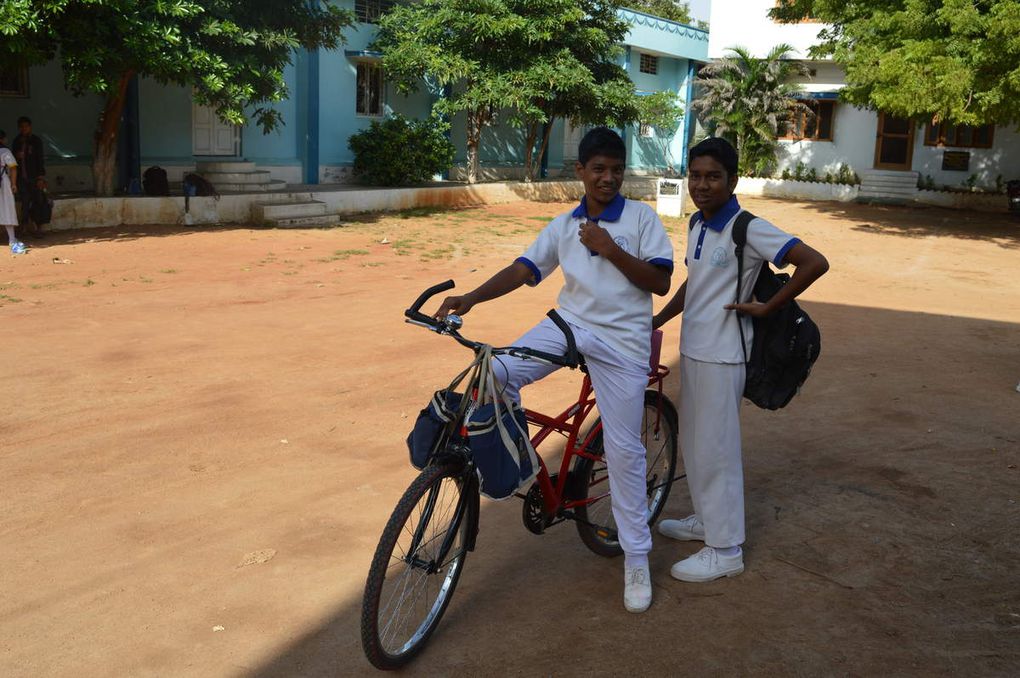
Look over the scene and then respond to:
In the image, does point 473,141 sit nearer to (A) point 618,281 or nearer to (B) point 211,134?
(B) point 211,134

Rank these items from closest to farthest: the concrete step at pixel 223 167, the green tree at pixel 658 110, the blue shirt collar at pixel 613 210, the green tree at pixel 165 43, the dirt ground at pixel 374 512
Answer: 1. the dirt ground at pixel 374 512
2. the blue shirt collar at pixel 613 210
3. the green tree at pixel 165 43
4. the concrete step at pixel 223 167
5. the green tree at pixel 658 110

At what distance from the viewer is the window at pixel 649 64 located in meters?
30.0

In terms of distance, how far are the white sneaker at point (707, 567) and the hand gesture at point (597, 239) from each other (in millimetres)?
1368

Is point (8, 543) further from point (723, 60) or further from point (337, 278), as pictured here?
point (723, 60)

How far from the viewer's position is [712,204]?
3619 millimetres

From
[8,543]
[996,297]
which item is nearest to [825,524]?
[8,543]

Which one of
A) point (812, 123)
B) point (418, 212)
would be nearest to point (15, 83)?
point (418, 212)

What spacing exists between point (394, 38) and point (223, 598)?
1835cm

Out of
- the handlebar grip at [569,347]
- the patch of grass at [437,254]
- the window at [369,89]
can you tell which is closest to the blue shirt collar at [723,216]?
the handlebar grip at [569,347]

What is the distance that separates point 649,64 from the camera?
1191 inches

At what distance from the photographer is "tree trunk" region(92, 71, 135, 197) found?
1476 centimetres

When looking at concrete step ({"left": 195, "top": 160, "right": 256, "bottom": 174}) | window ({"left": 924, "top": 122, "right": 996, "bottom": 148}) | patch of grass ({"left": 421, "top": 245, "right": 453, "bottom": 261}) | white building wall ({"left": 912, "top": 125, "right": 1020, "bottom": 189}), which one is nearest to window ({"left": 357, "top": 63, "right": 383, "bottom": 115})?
concrete step ({"left": 195, "top": 160, "right": 256, "bottom": 174})

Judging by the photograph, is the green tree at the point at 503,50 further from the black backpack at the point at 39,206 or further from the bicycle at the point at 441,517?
the bicycle at the point at 441,517

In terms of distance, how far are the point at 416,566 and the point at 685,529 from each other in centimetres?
149
